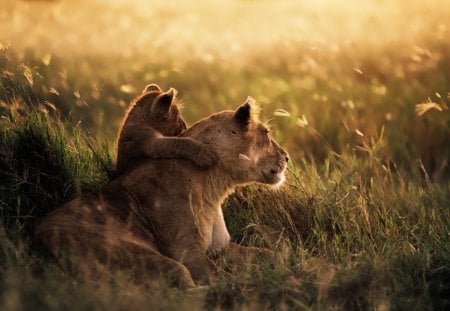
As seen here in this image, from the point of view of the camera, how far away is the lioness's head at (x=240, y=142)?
6910mm

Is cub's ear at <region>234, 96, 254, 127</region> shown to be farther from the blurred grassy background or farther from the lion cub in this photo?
the blurred grassy background

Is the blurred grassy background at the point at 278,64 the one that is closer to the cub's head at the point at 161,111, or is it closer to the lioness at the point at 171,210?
the cub's head at the point at 161,111

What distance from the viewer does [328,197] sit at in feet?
24.5

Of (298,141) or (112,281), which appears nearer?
(112,281)

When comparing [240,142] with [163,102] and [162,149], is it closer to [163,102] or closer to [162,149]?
[162,149]

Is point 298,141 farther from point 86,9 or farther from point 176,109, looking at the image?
point 86,9

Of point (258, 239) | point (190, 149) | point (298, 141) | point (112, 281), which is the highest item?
point (190, 149)

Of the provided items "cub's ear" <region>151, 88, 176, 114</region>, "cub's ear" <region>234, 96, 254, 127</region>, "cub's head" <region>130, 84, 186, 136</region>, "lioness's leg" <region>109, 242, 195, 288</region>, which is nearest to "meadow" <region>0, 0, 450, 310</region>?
"lioness's leg" <region>109, 242, 195, 288</region>

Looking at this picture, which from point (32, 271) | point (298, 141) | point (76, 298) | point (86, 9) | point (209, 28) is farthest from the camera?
point (86, 9)

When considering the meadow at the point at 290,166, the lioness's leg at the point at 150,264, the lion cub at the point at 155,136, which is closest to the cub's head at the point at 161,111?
the lion cub at the point at 155,136

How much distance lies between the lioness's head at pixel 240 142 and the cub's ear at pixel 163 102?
329mm

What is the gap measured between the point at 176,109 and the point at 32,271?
7.41 feet

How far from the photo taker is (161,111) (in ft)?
23.9

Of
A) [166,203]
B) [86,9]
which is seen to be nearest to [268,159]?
[166,203]
